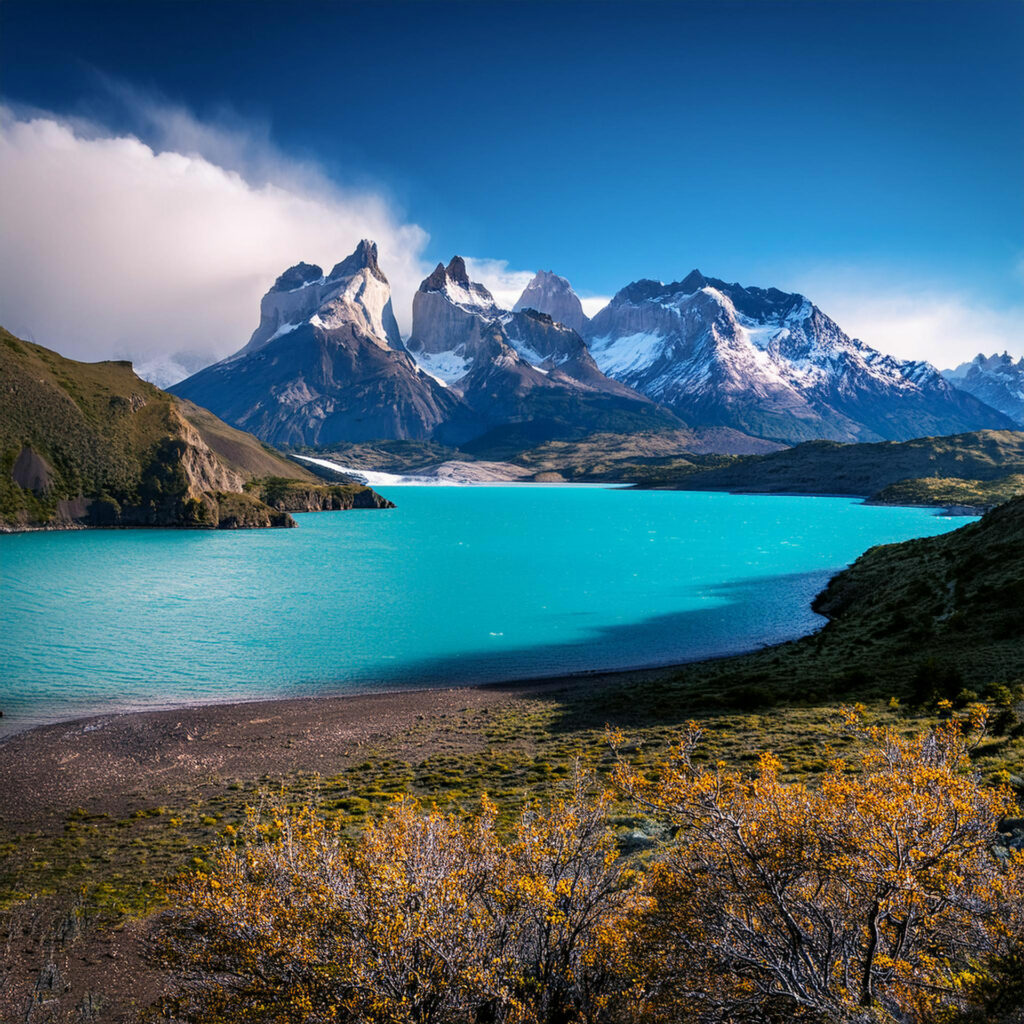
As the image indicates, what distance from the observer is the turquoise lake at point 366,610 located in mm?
44594

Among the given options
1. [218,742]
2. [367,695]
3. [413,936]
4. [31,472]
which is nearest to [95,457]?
[31,472]

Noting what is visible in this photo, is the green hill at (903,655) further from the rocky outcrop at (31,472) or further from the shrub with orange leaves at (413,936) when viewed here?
the rocky outcrop at (31,472)

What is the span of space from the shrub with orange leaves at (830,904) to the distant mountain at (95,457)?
6849 inches

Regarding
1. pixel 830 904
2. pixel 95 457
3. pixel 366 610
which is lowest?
pixel 366 610

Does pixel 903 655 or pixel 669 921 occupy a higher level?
pixel 669 921

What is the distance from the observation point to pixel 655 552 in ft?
365

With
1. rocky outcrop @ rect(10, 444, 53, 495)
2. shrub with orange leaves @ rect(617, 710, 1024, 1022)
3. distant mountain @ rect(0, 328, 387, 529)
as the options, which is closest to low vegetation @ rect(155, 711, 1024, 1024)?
shrub with orange leaves @ rect(617, 710, 1024, 1022)

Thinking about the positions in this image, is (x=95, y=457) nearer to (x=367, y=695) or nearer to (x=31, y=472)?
(x=31, y=472)

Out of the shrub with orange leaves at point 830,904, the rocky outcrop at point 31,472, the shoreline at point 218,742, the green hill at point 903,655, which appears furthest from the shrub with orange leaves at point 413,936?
the rocky outcrop at point 31,472

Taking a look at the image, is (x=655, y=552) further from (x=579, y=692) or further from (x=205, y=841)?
(x=205, y=841)

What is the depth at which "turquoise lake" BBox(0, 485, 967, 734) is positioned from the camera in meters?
44.6

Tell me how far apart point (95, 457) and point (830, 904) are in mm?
193832

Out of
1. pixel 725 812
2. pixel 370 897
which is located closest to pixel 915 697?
pixel 725 812

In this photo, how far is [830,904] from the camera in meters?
9.26
